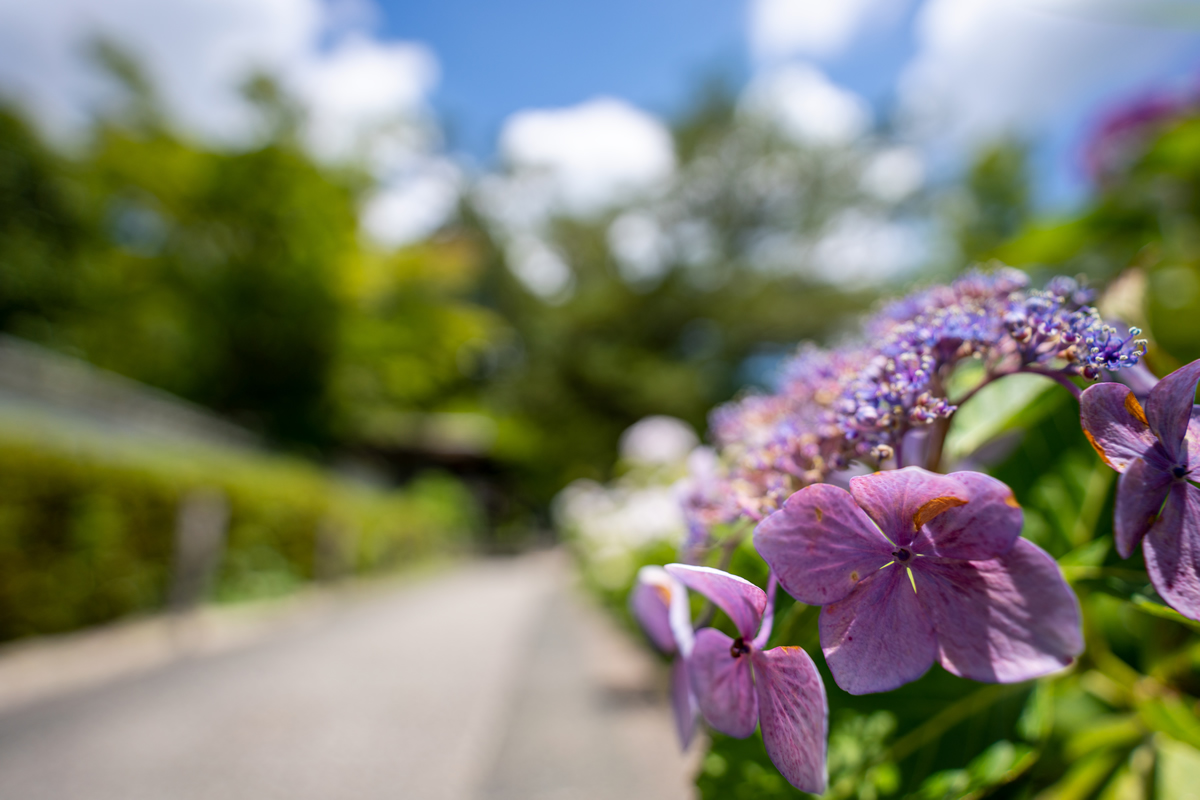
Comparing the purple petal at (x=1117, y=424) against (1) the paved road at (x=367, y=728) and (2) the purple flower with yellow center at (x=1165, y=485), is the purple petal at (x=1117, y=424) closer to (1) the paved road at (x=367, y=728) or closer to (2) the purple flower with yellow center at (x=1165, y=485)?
(2) the purple flower with yellow center at (x=1165, y=485)

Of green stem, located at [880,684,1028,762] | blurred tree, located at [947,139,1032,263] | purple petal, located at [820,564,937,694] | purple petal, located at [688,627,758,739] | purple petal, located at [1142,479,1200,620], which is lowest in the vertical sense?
green stem, located at [880,684,1028,762]

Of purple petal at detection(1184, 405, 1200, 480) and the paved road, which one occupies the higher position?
purple petal at detection(1184, 405, 1200, 480)

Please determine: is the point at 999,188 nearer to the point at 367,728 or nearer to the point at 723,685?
the point at 367,728

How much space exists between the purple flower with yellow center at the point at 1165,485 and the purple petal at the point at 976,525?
6 centimetres

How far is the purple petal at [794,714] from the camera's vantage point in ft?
1.06

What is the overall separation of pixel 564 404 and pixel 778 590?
22.4 meters

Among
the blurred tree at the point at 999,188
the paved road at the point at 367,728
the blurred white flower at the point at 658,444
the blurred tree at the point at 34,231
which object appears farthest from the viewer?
the blurred tree at the point at 34,231

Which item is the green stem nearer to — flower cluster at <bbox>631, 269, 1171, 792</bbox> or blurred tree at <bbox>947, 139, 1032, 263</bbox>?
flower cluster at <bbox>631, 269, 1171, 792</bbox>

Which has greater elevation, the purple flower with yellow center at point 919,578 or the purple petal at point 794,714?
the purple flower with yellow center at point 919,578

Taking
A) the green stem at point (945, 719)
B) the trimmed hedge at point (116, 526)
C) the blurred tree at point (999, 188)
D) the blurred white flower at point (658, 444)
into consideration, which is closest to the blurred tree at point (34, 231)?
the trimmed hedge at point (116, 526)

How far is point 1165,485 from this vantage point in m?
0.34

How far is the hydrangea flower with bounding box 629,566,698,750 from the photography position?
43 cm

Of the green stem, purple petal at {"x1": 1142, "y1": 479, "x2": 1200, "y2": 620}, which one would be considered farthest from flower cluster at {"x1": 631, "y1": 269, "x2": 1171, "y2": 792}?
the green stem

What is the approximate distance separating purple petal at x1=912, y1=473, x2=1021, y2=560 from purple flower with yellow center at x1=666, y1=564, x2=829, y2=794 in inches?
3.8
